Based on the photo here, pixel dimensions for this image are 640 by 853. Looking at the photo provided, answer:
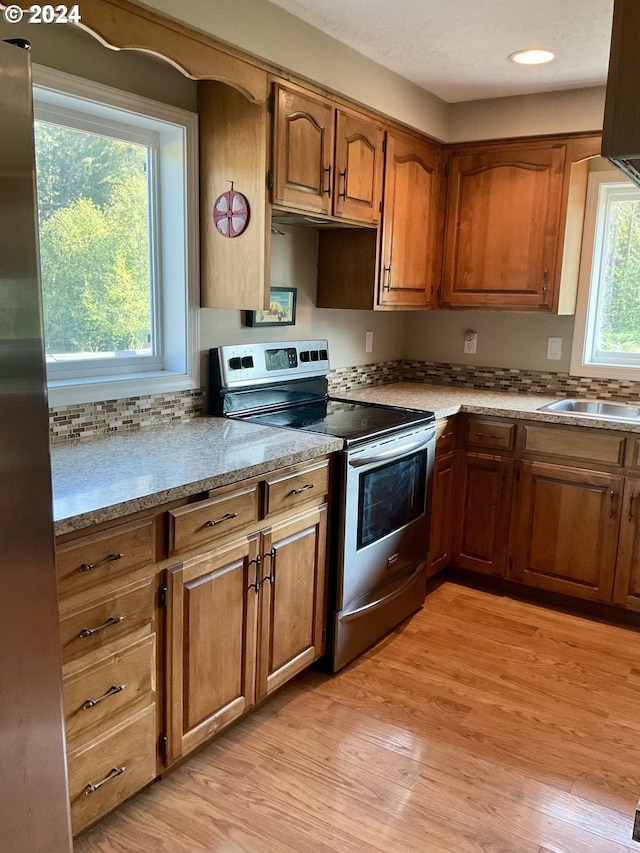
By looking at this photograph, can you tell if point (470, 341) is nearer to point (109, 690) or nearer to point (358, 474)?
point (358, 474)

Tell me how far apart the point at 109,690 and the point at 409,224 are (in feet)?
8.18

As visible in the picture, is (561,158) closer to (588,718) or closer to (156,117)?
(156,117)

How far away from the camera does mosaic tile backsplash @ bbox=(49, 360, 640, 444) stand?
2250 millimetres

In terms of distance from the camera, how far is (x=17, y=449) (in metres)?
1.01

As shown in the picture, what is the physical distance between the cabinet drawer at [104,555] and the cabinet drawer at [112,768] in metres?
0.42

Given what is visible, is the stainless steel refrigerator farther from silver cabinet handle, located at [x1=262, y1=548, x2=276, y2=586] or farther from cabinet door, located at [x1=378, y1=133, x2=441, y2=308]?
cabinet door, located at [x1=378, y1=133, x2=441, y2=308]

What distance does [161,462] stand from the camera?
6.60ft

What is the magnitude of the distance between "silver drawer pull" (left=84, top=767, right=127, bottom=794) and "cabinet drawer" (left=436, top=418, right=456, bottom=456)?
1911 mm

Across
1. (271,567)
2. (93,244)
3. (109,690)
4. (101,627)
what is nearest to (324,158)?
(93,244)

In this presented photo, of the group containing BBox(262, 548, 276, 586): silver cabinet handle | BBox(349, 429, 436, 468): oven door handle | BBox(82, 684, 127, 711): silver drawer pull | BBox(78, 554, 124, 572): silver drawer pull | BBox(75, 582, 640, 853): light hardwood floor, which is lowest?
BBox(75, 582, 640, 853): light hardwood floor

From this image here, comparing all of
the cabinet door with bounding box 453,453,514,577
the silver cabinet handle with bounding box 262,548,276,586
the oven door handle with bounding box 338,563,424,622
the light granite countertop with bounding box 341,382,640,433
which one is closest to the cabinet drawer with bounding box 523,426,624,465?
the light granite countertop with bounding box 341,382,640,433

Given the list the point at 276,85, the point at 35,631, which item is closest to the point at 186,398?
the point at 276,85

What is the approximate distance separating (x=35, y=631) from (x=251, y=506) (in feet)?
3.34

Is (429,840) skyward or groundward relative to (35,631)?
groundward
